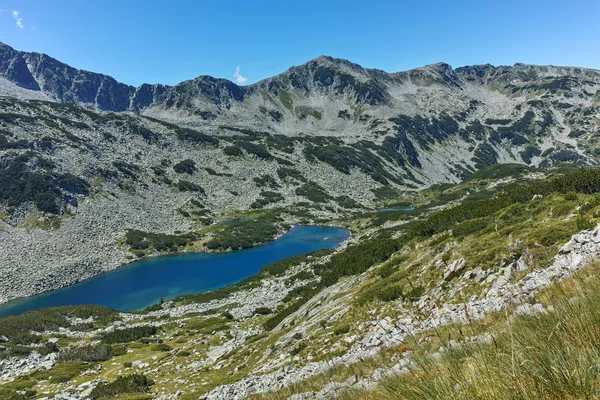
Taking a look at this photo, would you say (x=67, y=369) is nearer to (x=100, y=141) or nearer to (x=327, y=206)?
(x=327, y=206)

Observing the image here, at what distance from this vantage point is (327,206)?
118m

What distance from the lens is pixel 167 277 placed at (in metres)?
64.7

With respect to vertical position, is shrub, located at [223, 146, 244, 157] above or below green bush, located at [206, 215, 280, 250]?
above

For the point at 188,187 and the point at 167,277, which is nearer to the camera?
the point at 167,277

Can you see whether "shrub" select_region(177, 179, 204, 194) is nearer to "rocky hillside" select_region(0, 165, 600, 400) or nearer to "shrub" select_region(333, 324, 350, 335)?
"rocky hillside" select_region(0, 165, 600, 400)

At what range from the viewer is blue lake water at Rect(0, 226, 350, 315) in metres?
55.0

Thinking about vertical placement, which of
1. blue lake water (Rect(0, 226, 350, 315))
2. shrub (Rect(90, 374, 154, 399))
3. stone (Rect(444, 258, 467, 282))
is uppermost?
stone (Rect(444, 258, 467, 282))

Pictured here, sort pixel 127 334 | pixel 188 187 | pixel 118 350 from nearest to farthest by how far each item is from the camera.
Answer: pixel 118 350 < pixel 127 334 < pixel 188 187

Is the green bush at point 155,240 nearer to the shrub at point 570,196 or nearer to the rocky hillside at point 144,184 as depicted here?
the rocky hillside at point 144,184

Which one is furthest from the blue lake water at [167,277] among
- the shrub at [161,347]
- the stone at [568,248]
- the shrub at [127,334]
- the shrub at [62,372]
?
the stone at [568,248]

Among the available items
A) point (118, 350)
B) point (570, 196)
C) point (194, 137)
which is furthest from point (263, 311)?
point (194, 137)

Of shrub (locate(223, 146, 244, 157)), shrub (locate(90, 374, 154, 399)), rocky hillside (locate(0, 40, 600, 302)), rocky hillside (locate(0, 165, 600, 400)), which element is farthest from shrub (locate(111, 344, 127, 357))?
shrub (locate(223, 146, 244, 157))

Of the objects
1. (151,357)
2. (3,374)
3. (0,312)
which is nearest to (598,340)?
(151,357)

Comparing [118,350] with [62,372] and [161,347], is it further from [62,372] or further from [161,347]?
[62,372]
